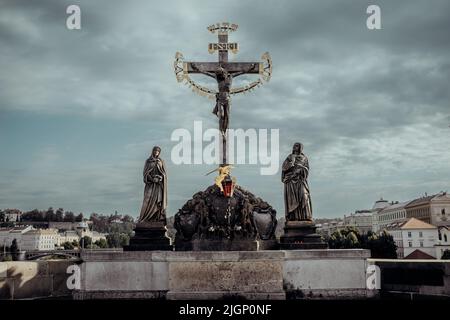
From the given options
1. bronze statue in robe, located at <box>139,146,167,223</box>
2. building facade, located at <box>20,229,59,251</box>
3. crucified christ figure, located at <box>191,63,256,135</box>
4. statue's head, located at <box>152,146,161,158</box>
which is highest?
crucified christ figure, located at <box>191,63,256,135</box>

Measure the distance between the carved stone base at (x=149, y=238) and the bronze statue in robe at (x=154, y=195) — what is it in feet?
0.70

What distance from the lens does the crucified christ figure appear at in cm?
1706

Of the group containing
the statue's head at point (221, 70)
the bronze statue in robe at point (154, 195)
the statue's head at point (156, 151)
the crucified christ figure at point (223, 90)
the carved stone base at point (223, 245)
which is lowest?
the carved stone base at point (223, 245)

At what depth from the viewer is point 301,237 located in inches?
595

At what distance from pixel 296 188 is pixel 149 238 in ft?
16.1

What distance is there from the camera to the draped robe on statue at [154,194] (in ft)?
50.1

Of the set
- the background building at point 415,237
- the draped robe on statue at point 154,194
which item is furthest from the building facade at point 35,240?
the draped robe on statue at point 154,194

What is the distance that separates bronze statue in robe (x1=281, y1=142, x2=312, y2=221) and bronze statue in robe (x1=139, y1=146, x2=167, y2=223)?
391 centimetres

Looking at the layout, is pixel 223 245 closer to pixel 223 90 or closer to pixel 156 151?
pixel 156 151

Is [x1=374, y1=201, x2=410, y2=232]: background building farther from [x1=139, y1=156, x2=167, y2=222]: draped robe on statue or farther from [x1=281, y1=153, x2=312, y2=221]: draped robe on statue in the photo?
[x1=139, y1=156, x2=167, y2=222]: draped robe on statue

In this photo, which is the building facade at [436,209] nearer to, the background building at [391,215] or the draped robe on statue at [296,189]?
the background building at [391,215]

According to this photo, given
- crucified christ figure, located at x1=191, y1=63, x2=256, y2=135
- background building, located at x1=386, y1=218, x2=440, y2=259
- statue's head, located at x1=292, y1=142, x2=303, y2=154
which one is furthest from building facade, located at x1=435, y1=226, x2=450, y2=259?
crucified christ figure, located at x1=191, y1=63, x2=256, y2=135
